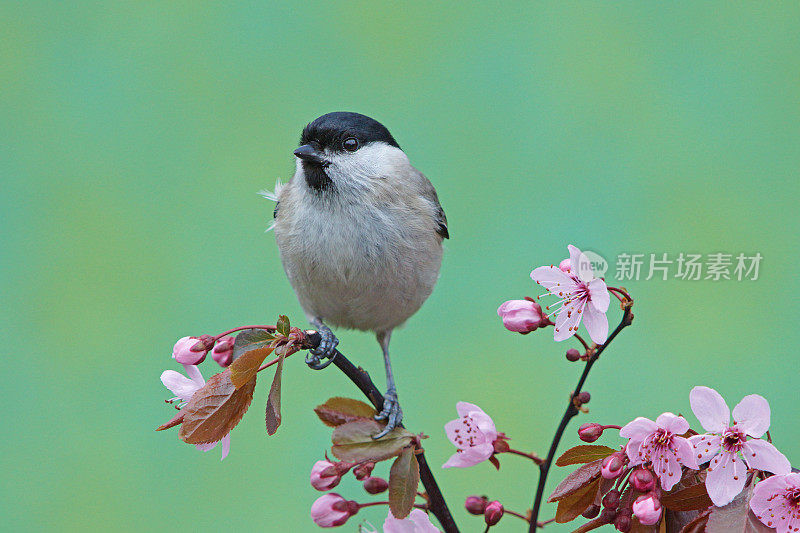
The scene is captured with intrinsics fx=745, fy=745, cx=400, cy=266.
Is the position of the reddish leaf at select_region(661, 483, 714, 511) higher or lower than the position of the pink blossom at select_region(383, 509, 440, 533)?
higher

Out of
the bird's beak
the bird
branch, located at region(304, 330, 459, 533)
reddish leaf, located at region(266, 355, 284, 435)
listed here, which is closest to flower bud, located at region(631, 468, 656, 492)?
branch, located at region(304, 330, 459, 533)

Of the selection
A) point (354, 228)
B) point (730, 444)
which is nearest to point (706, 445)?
point (730, 444)

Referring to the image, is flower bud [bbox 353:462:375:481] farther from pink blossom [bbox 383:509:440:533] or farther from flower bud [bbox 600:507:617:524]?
flower bud [bbox 600:507:617:524]

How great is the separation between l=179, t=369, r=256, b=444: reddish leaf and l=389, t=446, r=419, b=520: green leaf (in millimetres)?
189

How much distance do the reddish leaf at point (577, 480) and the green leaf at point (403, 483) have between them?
0.16 m

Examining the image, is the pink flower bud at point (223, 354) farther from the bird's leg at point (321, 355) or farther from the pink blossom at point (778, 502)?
the pink blossom at point (778, 502)

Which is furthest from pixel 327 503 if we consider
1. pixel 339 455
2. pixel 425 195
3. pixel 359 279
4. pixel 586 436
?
pixel 425 195

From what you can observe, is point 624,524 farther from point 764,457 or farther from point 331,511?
point 331,511

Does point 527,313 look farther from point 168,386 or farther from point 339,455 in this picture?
point 168,386

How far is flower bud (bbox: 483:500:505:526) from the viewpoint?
898mm

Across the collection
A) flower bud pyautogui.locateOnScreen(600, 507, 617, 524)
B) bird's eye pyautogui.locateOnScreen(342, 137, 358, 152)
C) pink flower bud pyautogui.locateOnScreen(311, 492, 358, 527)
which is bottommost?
pink flower bud pyautogui.locateOnScreen(311, 492, 358, 527)

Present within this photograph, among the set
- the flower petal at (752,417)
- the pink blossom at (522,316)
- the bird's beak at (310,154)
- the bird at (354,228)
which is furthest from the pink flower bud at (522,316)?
the bird's beak at (310,154)

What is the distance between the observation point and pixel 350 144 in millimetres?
1452

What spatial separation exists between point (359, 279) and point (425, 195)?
30cm
